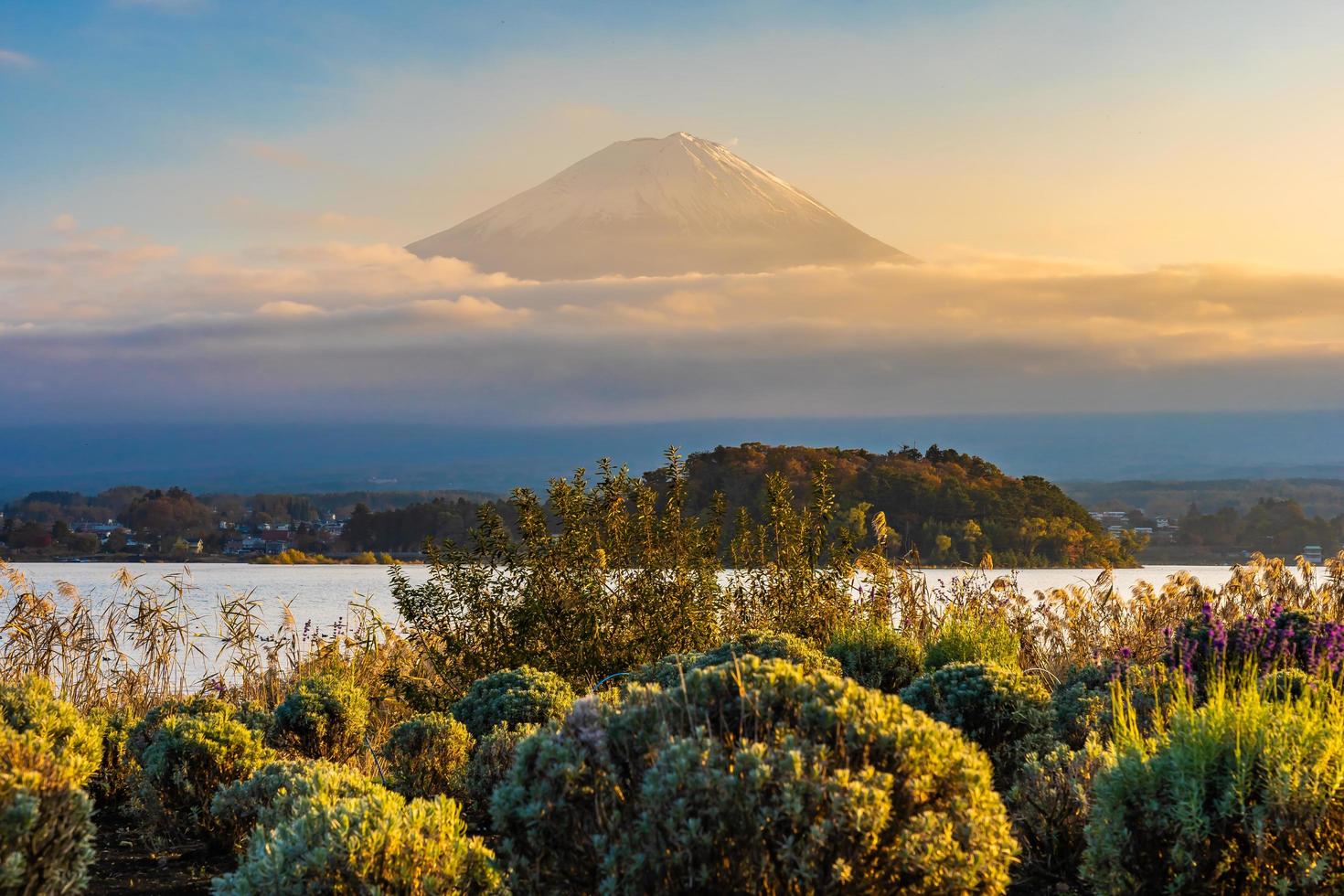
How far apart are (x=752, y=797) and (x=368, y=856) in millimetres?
1395

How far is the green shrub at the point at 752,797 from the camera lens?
3164 mm

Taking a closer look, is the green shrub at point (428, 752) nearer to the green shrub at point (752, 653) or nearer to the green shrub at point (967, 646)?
the green shrub at point (752, 653)

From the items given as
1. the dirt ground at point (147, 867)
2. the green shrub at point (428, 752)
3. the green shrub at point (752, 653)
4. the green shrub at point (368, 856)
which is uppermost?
the green shrub at point (752, 653)

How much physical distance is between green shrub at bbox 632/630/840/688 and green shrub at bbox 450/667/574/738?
540 millimetres

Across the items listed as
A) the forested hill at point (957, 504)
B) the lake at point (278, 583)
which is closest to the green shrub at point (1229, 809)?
the lake at point (278, 583)

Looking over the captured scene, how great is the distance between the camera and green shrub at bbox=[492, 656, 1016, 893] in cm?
316

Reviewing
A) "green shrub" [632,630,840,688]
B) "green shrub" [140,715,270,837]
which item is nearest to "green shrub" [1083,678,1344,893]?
"green shrub" [632,630,840,688]

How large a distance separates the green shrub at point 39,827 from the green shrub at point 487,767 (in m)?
2.36

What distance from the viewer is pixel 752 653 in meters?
6.50

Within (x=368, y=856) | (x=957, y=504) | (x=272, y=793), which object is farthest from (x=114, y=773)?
(x=957, y=504)

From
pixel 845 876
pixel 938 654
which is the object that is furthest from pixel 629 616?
pixel 845 876

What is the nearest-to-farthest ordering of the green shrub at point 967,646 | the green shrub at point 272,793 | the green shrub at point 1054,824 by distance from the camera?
the green shrub at point 272,793 < the green shrub at point 1054,824 < the green shrub at point 967,646

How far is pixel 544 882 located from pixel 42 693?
403 cm

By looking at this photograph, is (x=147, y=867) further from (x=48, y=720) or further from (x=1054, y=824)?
(x=1054, y=824)
